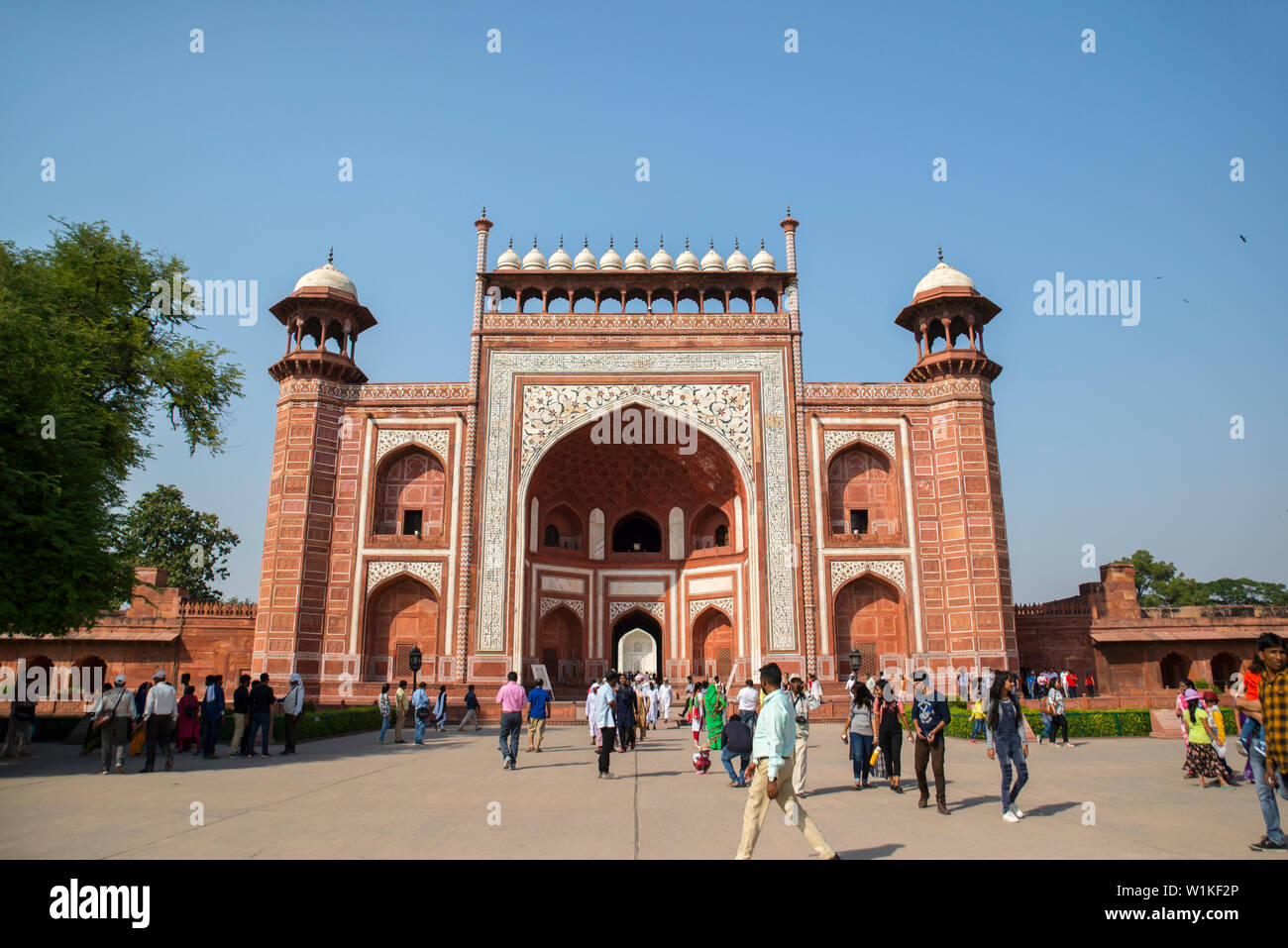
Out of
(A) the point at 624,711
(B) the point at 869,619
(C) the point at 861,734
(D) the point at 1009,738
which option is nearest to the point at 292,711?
(A) the point at 624,711

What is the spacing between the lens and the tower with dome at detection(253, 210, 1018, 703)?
24.1 m

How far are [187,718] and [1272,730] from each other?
1401cm

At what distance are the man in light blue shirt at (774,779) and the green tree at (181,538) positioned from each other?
4194 centimetres

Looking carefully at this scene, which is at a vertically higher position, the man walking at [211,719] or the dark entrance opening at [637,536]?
the dark entrance opening at [637,536]

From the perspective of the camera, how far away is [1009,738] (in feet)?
24.2

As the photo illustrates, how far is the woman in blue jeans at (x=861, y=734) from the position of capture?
9.12m

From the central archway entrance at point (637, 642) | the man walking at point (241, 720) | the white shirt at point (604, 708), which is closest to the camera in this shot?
the white shirt at point (604, 708)

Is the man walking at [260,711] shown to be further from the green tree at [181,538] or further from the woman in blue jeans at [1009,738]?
the green tree at [181,538]

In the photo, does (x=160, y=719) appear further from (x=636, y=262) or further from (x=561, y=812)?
(x=636, y=262)

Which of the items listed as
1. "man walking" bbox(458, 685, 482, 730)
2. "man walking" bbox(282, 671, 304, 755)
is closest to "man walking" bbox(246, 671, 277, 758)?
"man walking" bbox(282, 671, 304, 755)

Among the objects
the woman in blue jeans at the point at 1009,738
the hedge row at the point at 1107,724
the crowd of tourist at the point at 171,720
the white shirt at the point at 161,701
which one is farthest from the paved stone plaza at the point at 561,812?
the hedge row at the point at 1107,724

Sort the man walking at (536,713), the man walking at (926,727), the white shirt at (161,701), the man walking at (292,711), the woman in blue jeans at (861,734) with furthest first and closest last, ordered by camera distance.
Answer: the man walking at (292,711) → the man walking at (536,713) → the white shirt at (161,701) → the woman in blue jeans at (861,734) → the man walking at (926,727)
